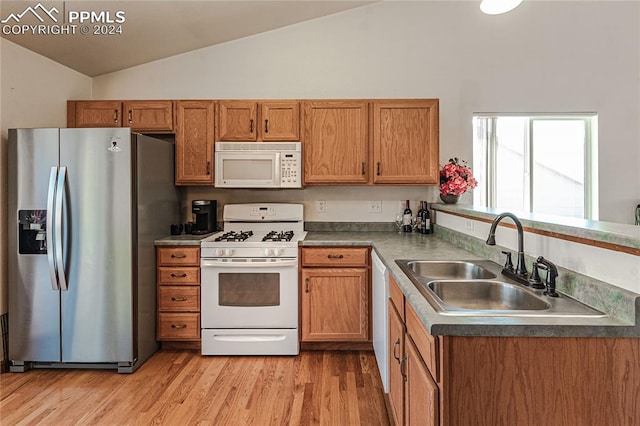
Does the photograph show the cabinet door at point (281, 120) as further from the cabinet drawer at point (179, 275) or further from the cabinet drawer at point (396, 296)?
the cabinet drawer at point (396, 296)

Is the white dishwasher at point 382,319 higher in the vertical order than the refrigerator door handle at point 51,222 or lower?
lower

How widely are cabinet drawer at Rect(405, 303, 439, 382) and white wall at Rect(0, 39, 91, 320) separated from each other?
2825 mm

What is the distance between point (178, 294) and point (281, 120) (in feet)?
5.35

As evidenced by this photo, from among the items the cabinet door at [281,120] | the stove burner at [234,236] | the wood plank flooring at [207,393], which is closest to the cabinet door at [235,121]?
the cabinet door at [281,120]

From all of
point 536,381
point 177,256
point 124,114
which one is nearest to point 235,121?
point 124,114

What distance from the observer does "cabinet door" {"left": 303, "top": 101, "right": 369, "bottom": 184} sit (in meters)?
3.12

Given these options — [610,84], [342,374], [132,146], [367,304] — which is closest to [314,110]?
[132,146]

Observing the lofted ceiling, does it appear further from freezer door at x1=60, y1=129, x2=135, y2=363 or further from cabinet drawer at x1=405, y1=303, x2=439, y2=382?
cabinet drawer at x1=405, y1=303, x2=439, y2=382

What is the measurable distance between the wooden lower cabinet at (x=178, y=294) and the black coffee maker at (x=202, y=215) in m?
0.39

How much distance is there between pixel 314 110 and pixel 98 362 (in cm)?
248

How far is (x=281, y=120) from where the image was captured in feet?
10.3

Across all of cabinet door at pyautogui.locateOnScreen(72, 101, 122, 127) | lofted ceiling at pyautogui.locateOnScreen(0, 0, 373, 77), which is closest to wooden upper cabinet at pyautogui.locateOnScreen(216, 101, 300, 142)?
lofted ceiling at pyautogui.locateOnScreen(0, 0, 373, 77)

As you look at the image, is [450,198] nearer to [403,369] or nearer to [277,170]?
[277,170]

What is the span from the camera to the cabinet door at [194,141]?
317 centimetres
